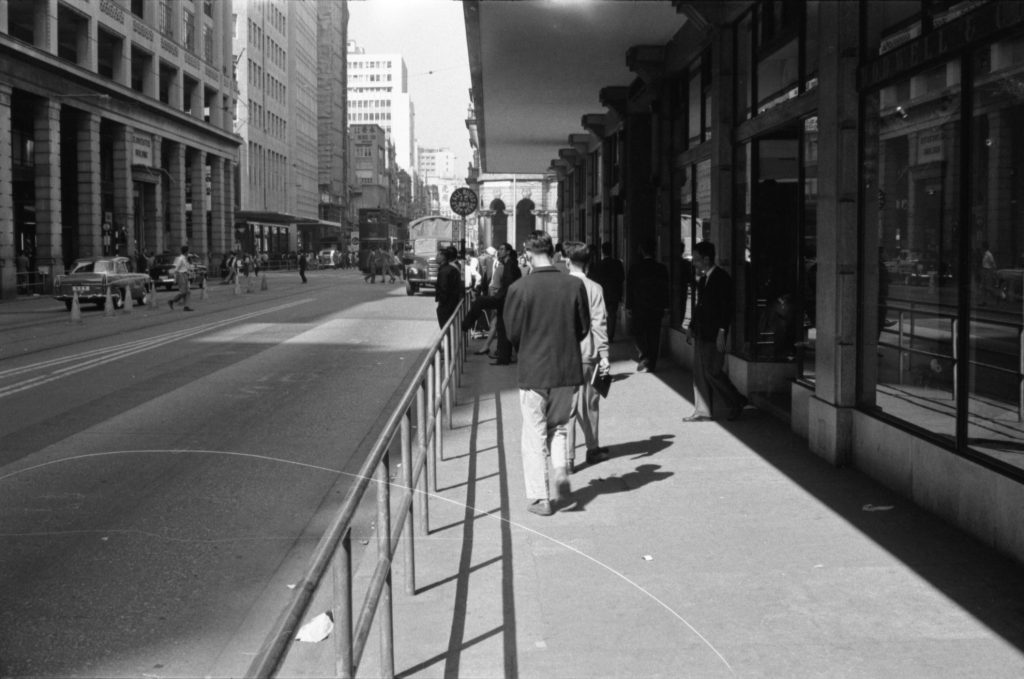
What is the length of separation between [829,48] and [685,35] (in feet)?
26.5

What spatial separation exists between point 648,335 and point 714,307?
5031 mm

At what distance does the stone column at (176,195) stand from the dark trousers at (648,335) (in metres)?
50.5

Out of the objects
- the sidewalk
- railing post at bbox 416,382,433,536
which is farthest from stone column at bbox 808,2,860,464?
railing post at bbox 416,382,433,536

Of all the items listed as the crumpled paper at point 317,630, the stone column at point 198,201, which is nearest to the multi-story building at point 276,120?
the stone column at point 198,201

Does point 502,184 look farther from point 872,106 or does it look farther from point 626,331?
point 872,106

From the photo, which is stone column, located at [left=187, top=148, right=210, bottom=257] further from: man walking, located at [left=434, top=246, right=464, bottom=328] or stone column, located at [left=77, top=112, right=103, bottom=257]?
man walking, located at [left=434, top=246, right=464, bottom=328]

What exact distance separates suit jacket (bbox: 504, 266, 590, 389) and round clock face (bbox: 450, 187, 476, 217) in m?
17.8

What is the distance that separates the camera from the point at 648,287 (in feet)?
52.6

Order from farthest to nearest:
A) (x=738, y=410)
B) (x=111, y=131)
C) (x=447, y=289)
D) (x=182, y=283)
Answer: (x=111, y=131), (x=182, y=283), (x=447, y=289), (x=738, y=410)

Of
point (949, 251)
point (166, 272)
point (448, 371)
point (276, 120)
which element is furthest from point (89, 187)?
point (276, 120)

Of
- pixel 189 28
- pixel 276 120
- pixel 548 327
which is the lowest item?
pixel 548 327

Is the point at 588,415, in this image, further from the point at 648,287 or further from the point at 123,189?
the point at 123,189

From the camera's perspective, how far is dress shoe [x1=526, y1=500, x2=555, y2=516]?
7656 millimetres

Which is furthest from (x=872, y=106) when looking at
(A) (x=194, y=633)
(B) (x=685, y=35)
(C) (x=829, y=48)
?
(B) (x=685, y=35)
